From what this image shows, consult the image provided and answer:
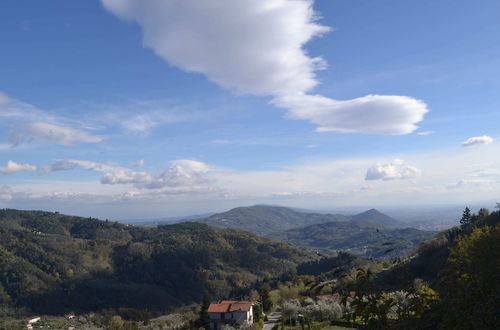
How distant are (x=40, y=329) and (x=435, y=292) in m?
193

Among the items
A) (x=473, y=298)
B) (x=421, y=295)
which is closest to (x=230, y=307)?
(x=421, y=295)

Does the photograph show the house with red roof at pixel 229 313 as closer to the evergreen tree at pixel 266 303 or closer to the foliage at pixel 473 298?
the evergreen tree at pixel 266 303

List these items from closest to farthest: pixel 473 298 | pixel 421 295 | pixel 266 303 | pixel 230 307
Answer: pixel 473 298
pixel 421 295
pixel 230 307
pixel 266 303

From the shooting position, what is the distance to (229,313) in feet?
253

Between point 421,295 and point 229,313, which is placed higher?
point 421,295

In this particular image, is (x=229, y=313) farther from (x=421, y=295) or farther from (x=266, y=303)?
(x=421, y=295)

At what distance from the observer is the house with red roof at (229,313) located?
75375 mm

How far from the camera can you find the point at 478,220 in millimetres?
106250

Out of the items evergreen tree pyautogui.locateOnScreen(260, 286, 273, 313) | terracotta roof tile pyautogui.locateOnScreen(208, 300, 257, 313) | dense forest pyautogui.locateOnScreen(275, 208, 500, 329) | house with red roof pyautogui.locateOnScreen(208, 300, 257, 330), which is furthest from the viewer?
evergreen tree pyautogui.locateOnScreen(260, 286, 273, 313)

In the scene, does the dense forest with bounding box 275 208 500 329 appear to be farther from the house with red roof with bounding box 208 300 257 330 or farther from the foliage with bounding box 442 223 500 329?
the house with red roof with bounding box 208 300 257 330

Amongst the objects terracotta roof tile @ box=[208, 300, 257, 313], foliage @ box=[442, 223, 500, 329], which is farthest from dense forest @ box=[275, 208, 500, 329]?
terracotta roof tile @ box=[208, 300, 257, 313]

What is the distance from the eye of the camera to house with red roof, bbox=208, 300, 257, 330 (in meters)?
75.4

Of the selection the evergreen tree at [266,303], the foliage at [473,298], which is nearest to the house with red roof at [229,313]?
the evergreen tree at [266,303]

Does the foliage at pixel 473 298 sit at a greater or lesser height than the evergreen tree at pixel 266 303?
greater
